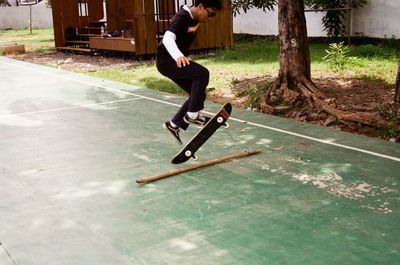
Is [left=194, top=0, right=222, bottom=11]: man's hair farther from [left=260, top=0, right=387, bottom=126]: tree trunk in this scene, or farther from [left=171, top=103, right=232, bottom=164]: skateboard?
[left=260, top=0, right=387, bottom=126]: tree trunk

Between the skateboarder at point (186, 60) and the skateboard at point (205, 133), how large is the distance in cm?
21

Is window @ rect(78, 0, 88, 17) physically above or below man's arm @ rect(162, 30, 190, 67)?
above

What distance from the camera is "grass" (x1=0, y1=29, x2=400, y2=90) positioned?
11.3 m

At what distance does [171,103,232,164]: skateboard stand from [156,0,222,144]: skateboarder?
211 mm

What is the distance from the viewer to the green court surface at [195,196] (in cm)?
372

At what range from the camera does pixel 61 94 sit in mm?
10562

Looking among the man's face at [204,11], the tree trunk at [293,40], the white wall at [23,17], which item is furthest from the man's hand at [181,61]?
the white wall at [23,17]

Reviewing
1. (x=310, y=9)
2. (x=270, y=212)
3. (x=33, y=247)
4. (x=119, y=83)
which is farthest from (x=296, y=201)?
(x=310, y=9)

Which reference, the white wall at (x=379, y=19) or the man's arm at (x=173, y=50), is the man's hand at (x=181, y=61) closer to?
the man's arm at (x=173, y=50)

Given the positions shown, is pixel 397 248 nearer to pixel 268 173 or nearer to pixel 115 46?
pixel 268 173

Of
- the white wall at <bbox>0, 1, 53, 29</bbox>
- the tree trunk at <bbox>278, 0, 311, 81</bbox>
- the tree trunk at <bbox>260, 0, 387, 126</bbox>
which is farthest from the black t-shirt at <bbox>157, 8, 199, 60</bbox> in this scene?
the white wall at <bbox>0, 1, 53, 29</bbox>

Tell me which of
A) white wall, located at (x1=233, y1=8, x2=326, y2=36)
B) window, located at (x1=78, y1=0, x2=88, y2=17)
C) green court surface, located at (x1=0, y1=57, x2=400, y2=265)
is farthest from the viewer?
window, located at (x1=78, y1=0, x2=88, y2=17)

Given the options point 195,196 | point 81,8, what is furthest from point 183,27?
point 81,8

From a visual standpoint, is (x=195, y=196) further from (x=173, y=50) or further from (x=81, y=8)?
(x=81, y=8)
